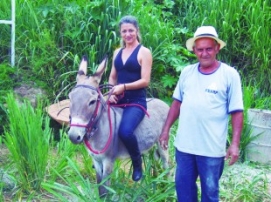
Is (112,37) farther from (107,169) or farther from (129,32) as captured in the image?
(107,169)

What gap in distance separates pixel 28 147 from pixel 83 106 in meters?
1.24

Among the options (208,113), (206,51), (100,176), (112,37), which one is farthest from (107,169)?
(112,37)

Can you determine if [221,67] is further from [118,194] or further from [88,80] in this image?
[118,194]

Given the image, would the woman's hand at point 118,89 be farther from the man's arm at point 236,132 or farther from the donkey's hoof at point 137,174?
the man's arm at point 236,132

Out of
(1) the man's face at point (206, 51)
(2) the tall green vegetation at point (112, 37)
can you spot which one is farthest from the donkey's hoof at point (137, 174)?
(2) the tall green vegetation at point (112, 37)

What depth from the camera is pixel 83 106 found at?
4.07m

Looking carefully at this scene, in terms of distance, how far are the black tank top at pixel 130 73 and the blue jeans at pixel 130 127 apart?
0.11 metres

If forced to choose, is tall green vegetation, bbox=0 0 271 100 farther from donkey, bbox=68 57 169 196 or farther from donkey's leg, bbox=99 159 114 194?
donkey's leg, bbox=99 159 114 194

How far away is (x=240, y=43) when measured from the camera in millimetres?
8883

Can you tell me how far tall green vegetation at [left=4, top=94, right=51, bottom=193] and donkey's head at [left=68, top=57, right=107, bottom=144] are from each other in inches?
40.9

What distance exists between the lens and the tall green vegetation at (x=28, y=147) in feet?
16.5

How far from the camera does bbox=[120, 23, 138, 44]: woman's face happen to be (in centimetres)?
456

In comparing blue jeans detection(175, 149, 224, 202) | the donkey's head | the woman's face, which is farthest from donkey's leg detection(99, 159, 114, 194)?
the woman's face

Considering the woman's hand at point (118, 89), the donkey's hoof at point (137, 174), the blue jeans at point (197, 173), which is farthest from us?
the donkey's hoof at point (137, 174)
